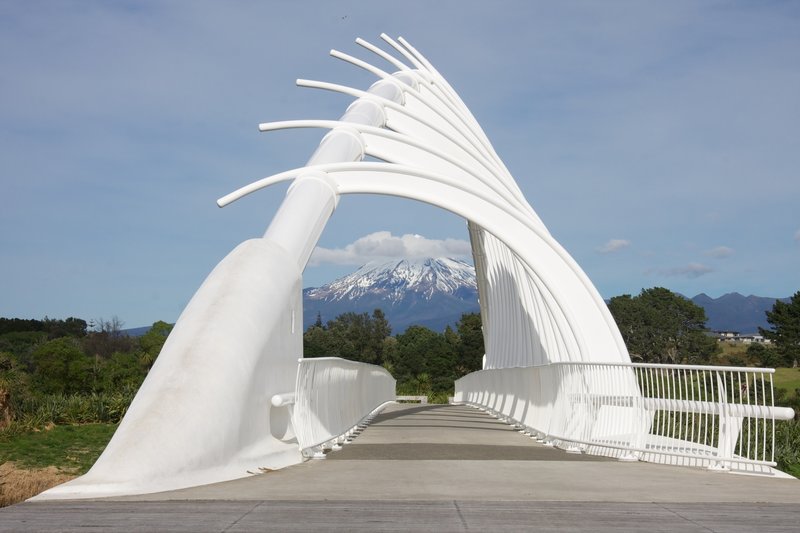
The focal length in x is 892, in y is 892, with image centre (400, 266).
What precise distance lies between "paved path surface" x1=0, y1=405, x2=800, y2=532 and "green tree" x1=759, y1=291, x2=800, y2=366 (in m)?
79.3

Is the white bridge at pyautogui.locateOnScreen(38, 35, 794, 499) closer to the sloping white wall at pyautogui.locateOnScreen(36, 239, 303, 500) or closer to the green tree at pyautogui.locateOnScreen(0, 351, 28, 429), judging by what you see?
the sloping white wall at pyautogui.locateOnScreen(36, 239, 303, 500)

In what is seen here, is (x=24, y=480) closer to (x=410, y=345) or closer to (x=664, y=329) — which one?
(x=410, y=345)

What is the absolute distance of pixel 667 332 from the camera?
109562mm

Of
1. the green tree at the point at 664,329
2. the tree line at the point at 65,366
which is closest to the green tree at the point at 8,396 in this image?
the tree line at the point at 65,366

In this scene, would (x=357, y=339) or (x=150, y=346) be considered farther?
(x=357, y=339)

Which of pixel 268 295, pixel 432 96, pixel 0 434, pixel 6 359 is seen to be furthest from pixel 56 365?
pixel 268 295

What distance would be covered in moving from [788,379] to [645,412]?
60.2 metres

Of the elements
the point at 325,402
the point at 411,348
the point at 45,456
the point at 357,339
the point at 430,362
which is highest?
the point at 357,339

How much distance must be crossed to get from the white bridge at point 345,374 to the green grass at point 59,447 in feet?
16.3

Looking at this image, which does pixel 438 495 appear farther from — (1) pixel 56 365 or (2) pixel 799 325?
(2) pixel 799 325

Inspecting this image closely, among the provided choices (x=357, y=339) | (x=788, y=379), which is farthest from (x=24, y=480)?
(x=357, y=339)

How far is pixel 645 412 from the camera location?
1188 centimetres

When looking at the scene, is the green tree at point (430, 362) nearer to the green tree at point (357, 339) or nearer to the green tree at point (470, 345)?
the green tree at point (470, 345)

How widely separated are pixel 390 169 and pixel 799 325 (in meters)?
76.0
